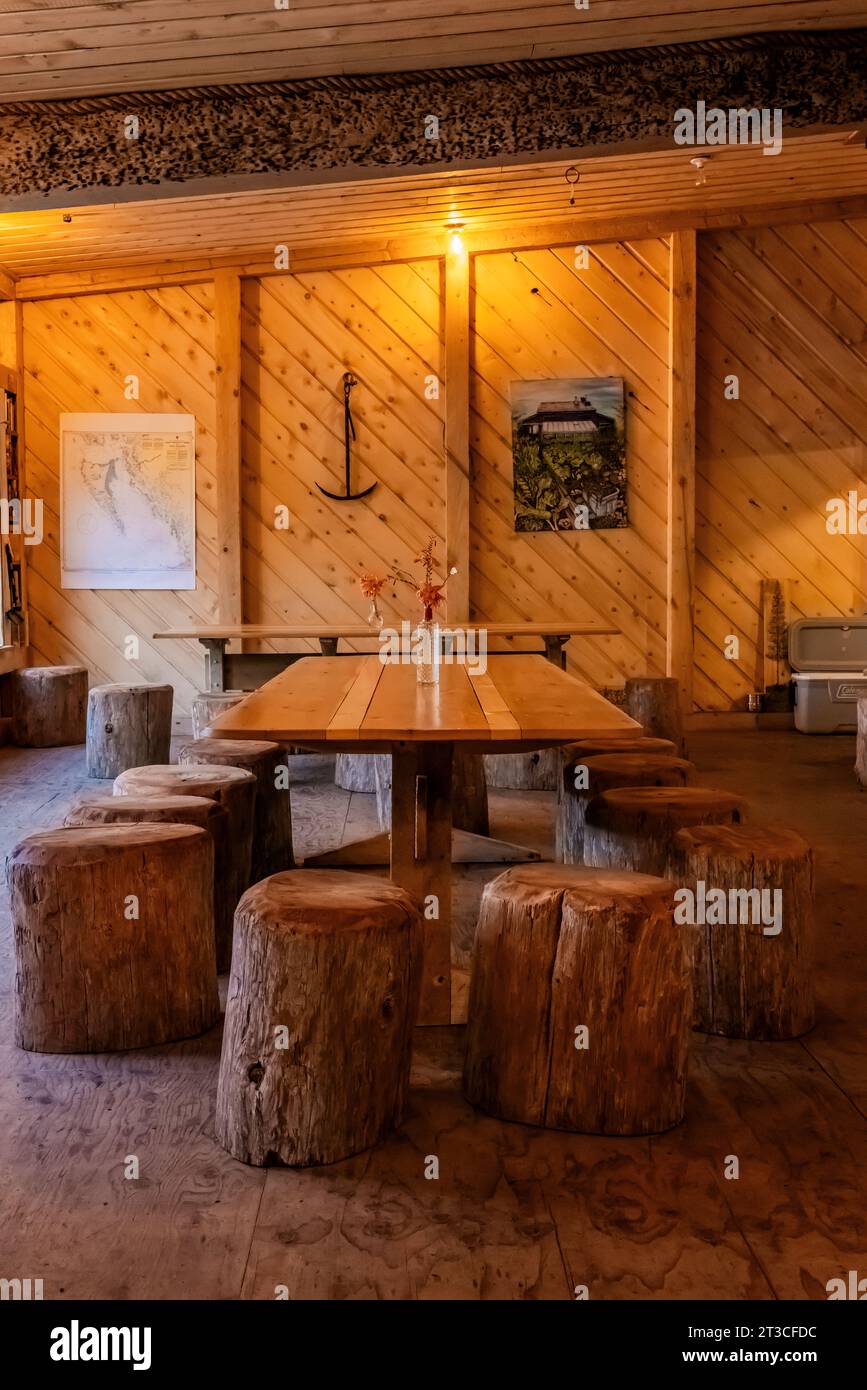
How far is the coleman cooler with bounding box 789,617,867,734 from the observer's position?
7.96 meters

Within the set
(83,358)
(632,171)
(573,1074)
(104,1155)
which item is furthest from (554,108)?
(83,358)

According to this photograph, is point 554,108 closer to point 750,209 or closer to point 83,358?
point 750,209

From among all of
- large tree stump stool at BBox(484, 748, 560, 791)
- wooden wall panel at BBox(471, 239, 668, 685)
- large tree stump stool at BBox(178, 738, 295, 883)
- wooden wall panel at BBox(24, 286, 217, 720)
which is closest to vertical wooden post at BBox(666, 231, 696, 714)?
wooden wall panel at BBox(471, 239, 668, 685)

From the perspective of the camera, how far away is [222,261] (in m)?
8.11

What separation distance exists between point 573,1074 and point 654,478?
634cm

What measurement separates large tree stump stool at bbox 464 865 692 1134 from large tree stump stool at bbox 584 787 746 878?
84 centimetres

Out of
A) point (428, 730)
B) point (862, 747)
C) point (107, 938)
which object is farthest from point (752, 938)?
point (862, 747)

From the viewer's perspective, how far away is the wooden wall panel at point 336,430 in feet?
27.0

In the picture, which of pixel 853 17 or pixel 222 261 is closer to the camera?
pixel 853 17

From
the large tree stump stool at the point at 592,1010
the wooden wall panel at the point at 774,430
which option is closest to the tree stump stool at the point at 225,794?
the large tree stump stool at the point at 592,1010

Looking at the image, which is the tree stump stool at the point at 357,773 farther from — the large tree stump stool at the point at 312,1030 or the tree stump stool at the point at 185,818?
the large tree stump stool at the point at 312,1030

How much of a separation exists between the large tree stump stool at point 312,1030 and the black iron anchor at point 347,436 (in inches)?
243

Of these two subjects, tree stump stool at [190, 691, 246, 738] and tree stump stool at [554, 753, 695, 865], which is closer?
tree stump stool at [554, 753, 695, 865]

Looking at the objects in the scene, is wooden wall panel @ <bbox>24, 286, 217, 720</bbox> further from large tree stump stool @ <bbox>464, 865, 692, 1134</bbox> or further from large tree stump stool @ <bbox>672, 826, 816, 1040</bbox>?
large tree stump stool @ <bbox>464, 865, 692, 1134</bbox>
